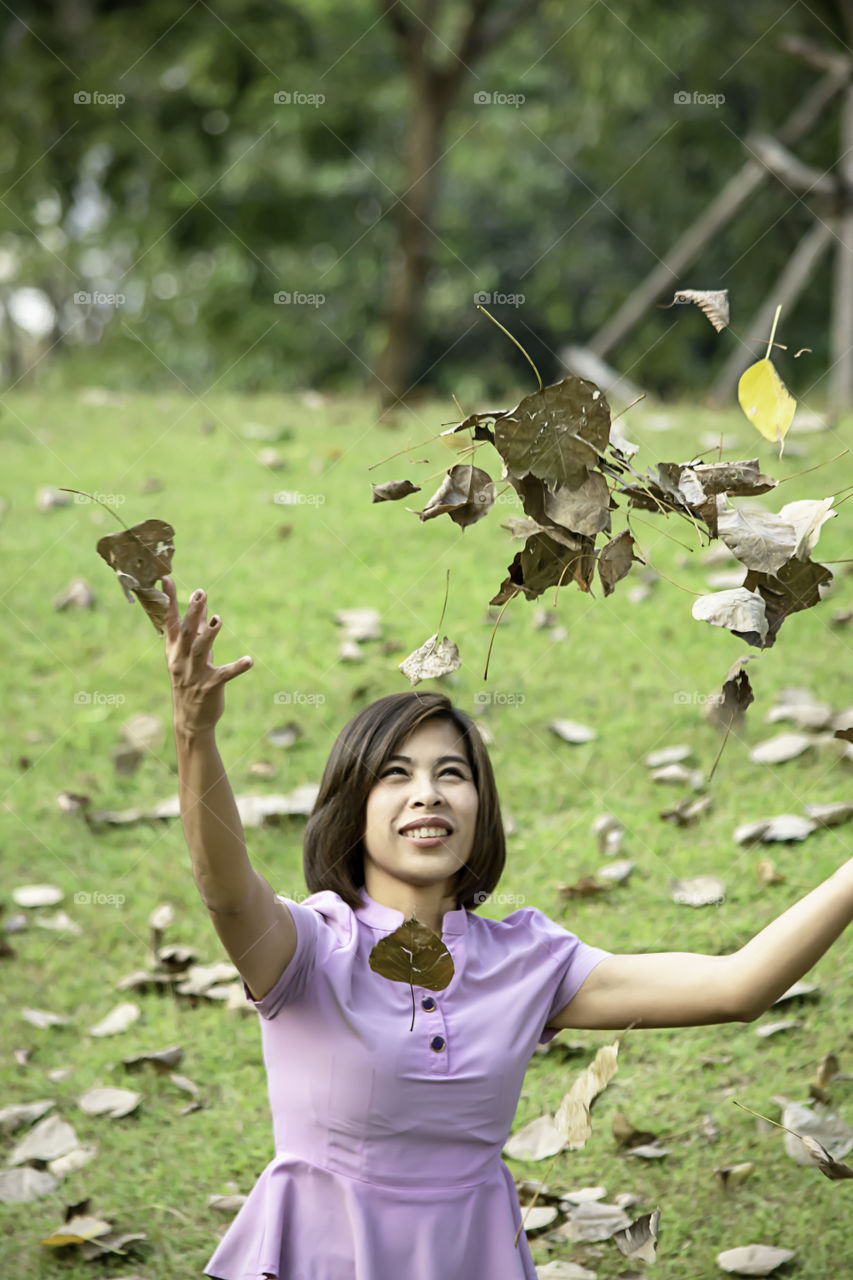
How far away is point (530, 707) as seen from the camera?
3.55 m

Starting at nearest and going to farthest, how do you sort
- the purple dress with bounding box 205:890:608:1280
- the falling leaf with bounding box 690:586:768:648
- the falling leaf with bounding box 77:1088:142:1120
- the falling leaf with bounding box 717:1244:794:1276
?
the falling leaf with bounding box 690:586:768:648, the purple dress with bounding box 205:890:608:1280, the falling leaf with bounding box 717:1244:794:1276, the falling leaf with bounding box 77:1088:142:1120

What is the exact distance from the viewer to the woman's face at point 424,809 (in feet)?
5.65

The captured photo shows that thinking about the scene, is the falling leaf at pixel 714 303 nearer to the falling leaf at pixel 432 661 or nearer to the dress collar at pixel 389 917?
the falling leaf at pixel 432 661

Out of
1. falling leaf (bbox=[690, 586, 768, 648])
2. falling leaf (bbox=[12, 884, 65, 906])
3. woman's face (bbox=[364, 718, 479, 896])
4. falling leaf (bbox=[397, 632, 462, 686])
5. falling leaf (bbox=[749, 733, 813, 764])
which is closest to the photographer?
falling leaf (bbox=[690, 586, 768, 648])

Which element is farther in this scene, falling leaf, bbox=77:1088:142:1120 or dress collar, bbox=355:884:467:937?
falling leaf, bbox=77:1088:142:1120

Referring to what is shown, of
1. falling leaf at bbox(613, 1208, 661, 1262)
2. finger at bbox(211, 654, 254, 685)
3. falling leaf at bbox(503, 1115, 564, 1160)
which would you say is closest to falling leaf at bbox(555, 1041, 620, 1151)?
→ falling leaf at bbox(613, 1208, 661, 1262)

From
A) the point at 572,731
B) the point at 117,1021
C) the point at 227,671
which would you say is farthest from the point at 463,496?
the point at 572,731

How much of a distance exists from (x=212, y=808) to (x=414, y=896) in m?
0.42

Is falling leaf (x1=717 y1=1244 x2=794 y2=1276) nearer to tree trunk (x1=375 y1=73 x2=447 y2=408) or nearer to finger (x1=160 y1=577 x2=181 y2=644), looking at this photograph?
finger (x1=160 y1=577 x2=181 y2=644)

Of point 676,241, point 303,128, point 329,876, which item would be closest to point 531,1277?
point 329,876

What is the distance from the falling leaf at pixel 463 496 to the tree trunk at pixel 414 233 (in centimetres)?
451

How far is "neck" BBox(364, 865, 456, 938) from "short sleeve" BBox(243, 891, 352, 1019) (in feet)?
0.23

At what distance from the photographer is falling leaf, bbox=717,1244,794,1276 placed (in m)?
2.07

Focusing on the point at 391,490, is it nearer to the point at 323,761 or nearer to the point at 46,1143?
the point at 46,1143
